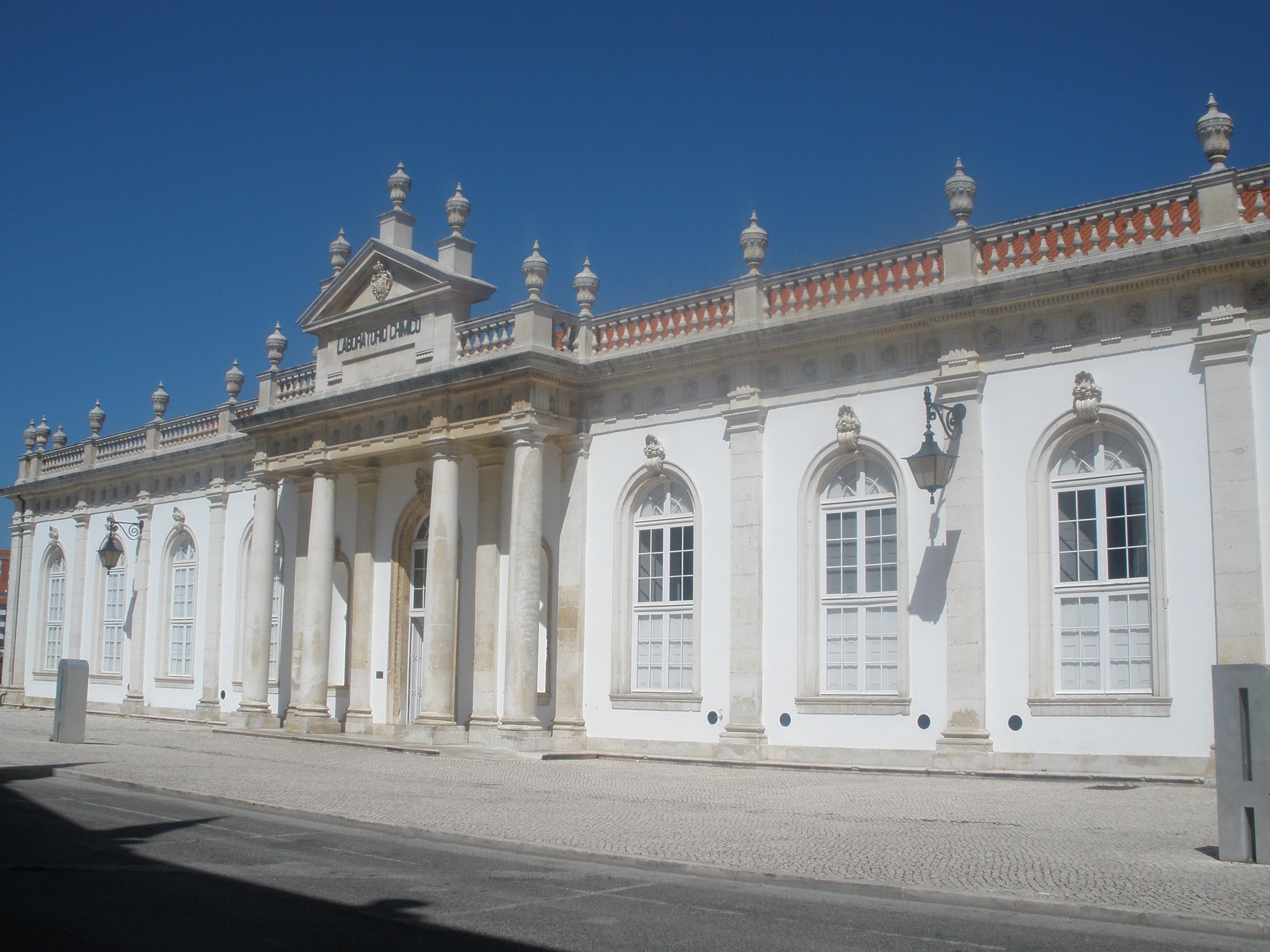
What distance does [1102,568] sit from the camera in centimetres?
1548

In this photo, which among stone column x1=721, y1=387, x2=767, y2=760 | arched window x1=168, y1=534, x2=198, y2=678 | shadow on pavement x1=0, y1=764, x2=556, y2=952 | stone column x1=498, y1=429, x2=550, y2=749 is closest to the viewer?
shadow on pavement x1=0, y1=764, x2=556, y2=952

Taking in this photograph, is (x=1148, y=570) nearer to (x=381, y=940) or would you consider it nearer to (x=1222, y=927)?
(x=1222, y=927)

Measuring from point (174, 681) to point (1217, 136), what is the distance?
25.3m

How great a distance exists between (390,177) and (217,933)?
771 inches

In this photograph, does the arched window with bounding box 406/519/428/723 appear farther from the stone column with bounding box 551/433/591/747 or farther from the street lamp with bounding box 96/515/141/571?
the street lamp with bounding box 96/515/141/571

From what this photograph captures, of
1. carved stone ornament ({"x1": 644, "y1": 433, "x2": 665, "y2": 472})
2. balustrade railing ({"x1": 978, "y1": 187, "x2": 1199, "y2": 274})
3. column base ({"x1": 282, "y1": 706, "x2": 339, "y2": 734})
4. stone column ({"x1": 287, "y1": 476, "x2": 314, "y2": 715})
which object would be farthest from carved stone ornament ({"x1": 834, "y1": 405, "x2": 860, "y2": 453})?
stone column ({"x1": 287, "y1": 476, "x2": 314, "y2": 715})

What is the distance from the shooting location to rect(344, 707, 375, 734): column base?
2378 centimetres

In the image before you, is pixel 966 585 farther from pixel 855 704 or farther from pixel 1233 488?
pixel 1233 488

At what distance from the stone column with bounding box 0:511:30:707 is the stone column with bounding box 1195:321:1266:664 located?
33.0m

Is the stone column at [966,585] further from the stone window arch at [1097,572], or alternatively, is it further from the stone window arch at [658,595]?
the stone window arch at [658,595]

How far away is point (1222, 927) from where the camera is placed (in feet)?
22.6

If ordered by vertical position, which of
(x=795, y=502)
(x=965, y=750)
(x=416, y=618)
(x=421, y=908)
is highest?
(x=795, y=502)

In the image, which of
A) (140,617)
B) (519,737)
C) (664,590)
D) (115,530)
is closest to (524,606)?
(519,737)

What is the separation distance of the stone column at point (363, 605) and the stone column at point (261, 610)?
5.80ft
